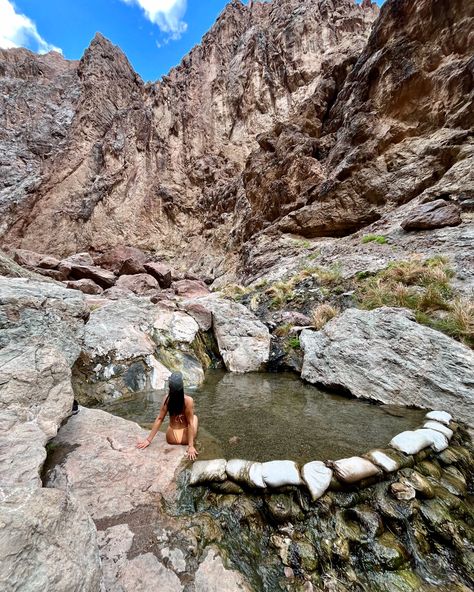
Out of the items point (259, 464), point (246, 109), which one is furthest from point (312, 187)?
point (246, 109)

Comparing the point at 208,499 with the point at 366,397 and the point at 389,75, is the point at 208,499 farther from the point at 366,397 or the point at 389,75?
the point at 389,75

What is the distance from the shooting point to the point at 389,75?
12.1m

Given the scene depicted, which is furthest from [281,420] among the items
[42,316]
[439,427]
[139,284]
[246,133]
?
[246,133]

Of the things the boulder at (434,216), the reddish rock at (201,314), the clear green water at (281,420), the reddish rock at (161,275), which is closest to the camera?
the clear green water at (281,420)

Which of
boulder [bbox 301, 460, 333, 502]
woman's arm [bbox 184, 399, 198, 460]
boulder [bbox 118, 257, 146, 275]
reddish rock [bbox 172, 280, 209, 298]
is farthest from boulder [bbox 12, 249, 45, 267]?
boulder [bbox 301, 460, 333, 502]

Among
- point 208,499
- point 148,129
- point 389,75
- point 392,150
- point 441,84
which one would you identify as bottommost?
point 208,499

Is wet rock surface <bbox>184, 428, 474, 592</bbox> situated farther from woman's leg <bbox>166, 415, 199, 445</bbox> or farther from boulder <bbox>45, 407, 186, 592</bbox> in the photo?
woman's leg <bbox>166, 415, 199, 445</bbox>

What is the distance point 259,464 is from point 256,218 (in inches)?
618

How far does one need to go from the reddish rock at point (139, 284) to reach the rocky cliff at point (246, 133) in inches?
218

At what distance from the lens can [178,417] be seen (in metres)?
3.15

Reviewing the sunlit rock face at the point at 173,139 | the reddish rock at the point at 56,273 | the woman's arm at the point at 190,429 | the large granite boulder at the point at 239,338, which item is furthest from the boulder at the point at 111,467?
the sunlit rock face at the point at 173,139

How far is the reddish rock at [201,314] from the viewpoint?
7.66 metres

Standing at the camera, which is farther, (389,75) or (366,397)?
(389,75)

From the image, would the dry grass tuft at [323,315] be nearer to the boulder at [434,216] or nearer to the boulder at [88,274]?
the boulder at [434,216]
